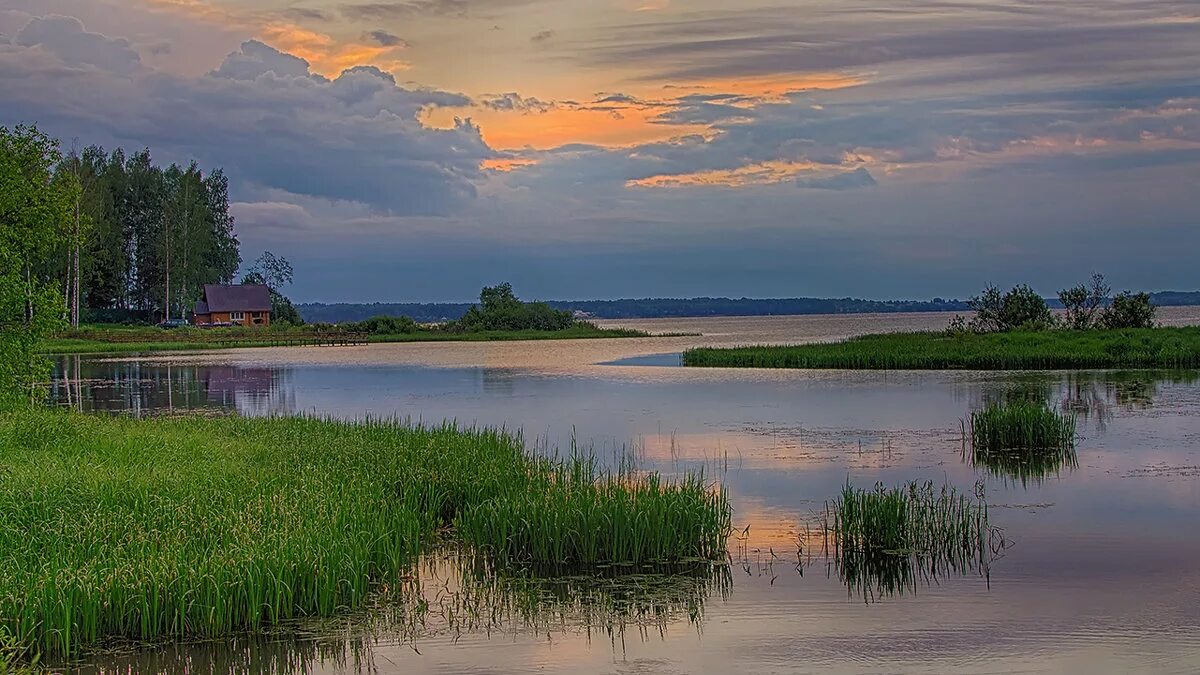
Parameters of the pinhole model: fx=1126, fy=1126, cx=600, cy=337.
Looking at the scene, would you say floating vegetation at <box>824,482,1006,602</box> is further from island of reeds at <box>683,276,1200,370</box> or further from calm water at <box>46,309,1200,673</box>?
island of reeds at <box>683,276,1200,370</box>

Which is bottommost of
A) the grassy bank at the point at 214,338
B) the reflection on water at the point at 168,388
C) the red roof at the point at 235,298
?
the reflection on water at the point at 168,388

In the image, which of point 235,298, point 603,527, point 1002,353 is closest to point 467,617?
point 603,527

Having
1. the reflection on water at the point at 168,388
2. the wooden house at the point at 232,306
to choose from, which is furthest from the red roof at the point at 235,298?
the reflection on water at the point at 168,388

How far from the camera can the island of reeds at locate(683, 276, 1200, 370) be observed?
51.8 m

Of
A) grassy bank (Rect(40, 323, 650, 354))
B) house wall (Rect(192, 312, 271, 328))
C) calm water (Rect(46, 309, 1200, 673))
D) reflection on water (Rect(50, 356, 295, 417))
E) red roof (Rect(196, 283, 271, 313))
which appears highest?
red roof (Rect(196, 283, 271, 313))

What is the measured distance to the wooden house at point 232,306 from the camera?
358ft

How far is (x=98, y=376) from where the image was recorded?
57031mm

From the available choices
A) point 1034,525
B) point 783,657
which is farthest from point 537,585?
point 1034,525

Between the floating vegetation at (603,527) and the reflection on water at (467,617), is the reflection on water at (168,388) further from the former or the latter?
the reflection on water at (467,617)

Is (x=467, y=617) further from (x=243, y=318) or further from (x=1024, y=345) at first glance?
(x=243, y=318)

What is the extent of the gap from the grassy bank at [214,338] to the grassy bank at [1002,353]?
46109 millimetres

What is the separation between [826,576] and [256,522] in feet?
23.3

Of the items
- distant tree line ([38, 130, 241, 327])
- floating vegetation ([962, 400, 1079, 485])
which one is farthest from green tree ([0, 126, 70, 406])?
distant tree line ([38, 130, 241, 327])

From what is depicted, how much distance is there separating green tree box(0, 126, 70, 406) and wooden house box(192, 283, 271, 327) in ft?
277
